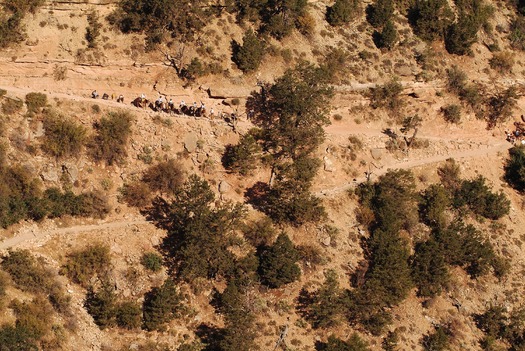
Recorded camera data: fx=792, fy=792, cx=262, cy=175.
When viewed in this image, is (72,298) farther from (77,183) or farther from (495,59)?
(495,59)

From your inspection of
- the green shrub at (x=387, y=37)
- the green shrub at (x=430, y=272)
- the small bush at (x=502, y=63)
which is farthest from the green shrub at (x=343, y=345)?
the small bush at (x=502, y=63)

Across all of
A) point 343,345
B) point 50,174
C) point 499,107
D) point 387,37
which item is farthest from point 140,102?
point 499,107

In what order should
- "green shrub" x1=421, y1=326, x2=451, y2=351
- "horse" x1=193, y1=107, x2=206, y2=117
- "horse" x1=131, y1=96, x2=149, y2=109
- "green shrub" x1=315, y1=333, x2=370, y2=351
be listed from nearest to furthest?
"green shrub" x1=315, y1=333, x2=370, y2=351 → "green shrub" x1=421, y1=326, x2=451, y2=351 → "horse" x1=131, y1=96, x2=149, y2=109 → "horse" x1=193, y1=107, x2=206, y2=117

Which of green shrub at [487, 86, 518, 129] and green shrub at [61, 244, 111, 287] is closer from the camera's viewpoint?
green shrub at [61, 244, 111, 287]

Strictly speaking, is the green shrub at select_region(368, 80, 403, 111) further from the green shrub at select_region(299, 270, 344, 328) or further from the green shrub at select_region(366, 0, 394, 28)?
the green shrub at select_region(299, 270, 344, 328)

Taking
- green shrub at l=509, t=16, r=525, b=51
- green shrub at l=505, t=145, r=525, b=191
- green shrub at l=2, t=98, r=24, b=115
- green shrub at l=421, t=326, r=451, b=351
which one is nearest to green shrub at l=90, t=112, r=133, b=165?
green shrub at l=2, t=98, r=24, b=115

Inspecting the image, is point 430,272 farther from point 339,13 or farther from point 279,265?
point 339,13
